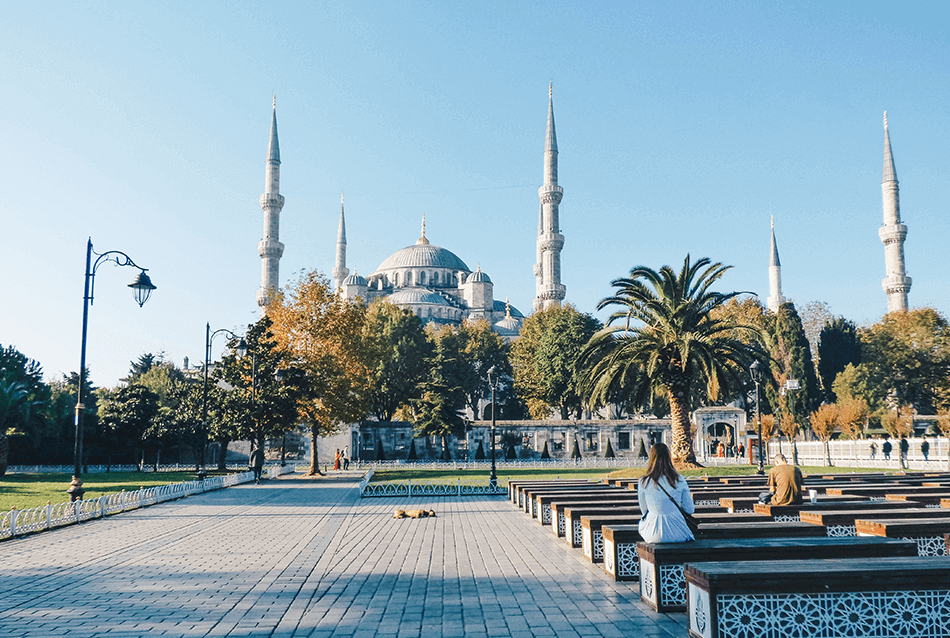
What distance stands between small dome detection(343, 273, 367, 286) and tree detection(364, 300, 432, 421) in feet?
122

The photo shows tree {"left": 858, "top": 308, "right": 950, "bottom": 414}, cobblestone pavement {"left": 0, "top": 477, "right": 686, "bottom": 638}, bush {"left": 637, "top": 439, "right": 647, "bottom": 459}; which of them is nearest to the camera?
cobblestone pavement {"left": 0, "top": 477, "right": 686, "bottom": 638}

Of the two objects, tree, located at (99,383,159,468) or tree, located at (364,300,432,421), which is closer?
tree, located at (99,383,159,468)

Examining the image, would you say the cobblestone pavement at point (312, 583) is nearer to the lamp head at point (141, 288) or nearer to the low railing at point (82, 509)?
the low railing at point (82, 509)

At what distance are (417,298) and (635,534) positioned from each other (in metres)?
90.2

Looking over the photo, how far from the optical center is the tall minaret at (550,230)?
2889 inches

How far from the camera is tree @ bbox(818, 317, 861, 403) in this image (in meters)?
53.2

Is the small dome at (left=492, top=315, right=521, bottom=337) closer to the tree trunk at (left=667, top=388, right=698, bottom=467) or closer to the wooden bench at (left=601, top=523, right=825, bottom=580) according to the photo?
the tree trunk at (left=667, top=388, right=698, bottom=467)

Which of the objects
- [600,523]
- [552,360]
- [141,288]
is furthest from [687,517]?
[552,360]

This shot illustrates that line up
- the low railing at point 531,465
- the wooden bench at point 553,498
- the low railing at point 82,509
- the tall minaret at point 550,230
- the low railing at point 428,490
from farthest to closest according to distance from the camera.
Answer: the tall minaret at point 550,230 < the low railing at point 531,465 < the low railing at point 428,490 < the wooden bench at point 553,498 < the low railing at point 82,509

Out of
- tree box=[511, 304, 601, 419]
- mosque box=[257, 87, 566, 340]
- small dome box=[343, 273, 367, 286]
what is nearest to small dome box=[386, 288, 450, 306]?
mosque box=[257, 87, 566, 340]

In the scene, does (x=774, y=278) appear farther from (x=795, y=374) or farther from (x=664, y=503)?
(x=664, y=503)

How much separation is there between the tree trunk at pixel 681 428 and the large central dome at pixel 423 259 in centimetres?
8289

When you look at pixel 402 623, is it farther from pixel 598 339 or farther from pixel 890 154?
pixel 890 154

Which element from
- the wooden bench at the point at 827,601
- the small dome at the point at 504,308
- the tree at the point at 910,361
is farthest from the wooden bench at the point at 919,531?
the small dome at the point at 504,308
